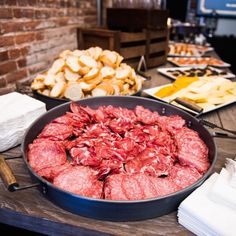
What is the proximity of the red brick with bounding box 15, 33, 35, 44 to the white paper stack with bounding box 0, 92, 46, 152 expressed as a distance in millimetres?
970

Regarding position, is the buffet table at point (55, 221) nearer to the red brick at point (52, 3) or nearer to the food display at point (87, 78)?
the food display at point (87, 78)

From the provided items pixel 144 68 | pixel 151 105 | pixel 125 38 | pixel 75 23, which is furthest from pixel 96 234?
pixel 75 23

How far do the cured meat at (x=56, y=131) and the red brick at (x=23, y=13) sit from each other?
1.21 meters

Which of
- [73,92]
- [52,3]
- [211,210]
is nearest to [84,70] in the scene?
[73,92]

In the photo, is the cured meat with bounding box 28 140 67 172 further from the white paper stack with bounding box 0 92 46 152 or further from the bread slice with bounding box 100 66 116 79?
the bread slice with bounding box 100 66 116 79

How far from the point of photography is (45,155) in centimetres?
92

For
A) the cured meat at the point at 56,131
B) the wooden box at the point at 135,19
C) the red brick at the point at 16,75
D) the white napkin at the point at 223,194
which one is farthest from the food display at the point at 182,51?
the white napkin at the point at 223,194

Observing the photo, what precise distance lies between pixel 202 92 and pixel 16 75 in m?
1.36

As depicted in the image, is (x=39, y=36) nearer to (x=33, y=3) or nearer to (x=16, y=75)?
(x=33, y=3)

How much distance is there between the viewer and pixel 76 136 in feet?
3.70

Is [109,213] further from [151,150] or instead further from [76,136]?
[76,136]

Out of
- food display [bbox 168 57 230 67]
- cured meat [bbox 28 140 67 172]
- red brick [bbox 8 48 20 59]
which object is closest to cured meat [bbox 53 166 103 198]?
cured meat [bbox 28 140 67 172]

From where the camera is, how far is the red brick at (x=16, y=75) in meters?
1.94

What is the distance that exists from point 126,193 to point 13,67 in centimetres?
157
